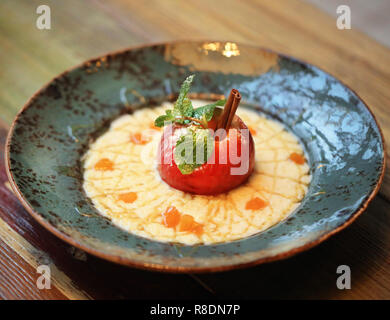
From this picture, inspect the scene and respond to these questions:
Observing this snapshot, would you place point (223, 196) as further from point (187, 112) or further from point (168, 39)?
point (168, 39)

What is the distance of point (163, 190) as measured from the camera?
1545 mm

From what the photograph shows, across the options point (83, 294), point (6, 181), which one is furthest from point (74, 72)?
point (83, 294)

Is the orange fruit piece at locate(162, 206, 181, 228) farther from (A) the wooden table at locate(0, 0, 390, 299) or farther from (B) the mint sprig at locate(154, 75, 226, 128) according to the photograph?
(B) the mint sprig at locate(154, 75, 226, 128)

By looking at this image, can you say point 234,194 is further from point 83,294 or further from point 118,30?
point 118,30

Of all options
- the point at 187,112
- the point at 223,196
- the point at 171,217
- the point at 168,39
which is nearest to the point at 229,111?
the point at 187,112

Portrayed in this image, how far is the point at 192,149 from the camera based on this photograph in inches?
57.9

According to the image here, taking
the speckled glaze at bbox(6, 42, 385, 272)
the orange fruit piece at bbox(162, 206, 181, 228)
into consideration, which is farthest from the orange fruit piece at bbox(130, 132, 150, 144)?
the orange fruit piece at bbox(162, 206, 181, 228)

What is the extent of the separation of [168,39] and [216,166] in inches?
44.9

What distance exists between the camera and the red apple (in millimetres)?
1496

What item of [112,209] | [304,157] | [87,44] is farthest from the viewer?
[87,44]

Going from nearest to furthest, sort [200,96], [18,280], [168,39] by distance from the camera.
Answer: [18,280] < [200,96] < [168,39]

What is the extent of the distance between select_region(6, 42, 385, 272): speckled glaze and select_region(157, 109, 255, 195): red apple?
8.6 inches

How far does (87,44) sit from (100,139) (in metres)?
0.83

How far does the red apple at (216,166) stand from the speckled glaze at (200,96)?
0.22m
